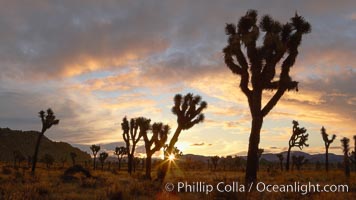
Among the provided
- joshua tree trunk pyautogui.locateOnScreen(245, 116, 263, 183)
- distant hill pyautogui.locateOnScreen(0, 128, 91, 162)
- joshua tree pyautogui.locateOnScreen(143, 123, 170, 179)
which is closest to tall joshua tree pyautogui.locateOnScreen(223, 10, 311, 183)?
joshua tree trunk pyautogui.locateOnScreen(245, 116, 263, 183)

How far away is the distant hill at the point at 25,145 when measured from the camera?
115350mm

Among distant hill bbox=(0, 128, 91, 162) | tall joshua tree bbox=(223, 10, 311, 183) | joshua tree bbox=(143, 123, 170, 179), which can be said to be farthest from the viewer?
distant hill bbox=(0, 128, 91, 162)

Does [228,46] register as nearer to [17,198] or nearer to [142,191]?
[142,191]

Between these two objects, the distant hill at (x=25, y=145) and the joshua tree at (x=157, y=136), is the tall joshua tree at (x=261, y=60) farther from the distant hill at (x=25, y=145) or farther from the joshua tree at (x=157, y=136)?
the distant hill at (x=25, y=145)

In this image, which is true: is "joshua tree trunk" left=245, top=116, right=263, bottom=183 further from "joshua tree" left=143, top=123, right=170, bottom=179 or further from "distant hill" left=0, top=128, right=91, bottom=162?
"distant hill" left=0, top=128, right=91, bottom=162

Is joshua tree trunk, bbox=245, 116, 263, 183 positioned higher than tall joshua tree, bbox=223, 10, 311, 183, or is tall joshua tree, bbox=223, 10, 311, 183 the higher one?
tall joshua tree, bbox=223, 10, 311, 183

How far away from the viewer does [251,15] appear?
65.9 ft

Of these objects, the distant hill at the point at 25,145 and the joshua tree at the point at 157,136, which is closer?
the joshua tree at the point at 157,136

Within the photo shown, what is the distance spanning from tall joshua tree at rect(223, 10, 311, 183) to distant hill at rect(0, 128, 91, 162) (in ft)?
341

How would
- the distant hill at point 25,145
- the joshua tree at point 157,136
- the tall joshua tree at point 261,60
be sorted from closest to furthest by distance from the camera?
the tall joshua tree at point 261,60 → the joshua tree at point 157,136 → the distant hill at point 25,145

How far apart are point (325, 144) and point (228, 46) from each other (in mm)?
38713

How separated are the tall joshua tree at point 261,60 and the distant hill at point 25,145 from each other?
104 meters

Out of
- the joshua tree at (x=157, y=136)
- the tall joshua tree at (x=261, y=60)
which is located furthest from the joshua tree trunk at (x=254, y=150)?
the joshua tree at (x=157, y=136)

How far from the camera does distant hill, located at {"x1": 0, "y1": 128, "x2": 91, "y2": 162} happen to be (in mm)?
115350
